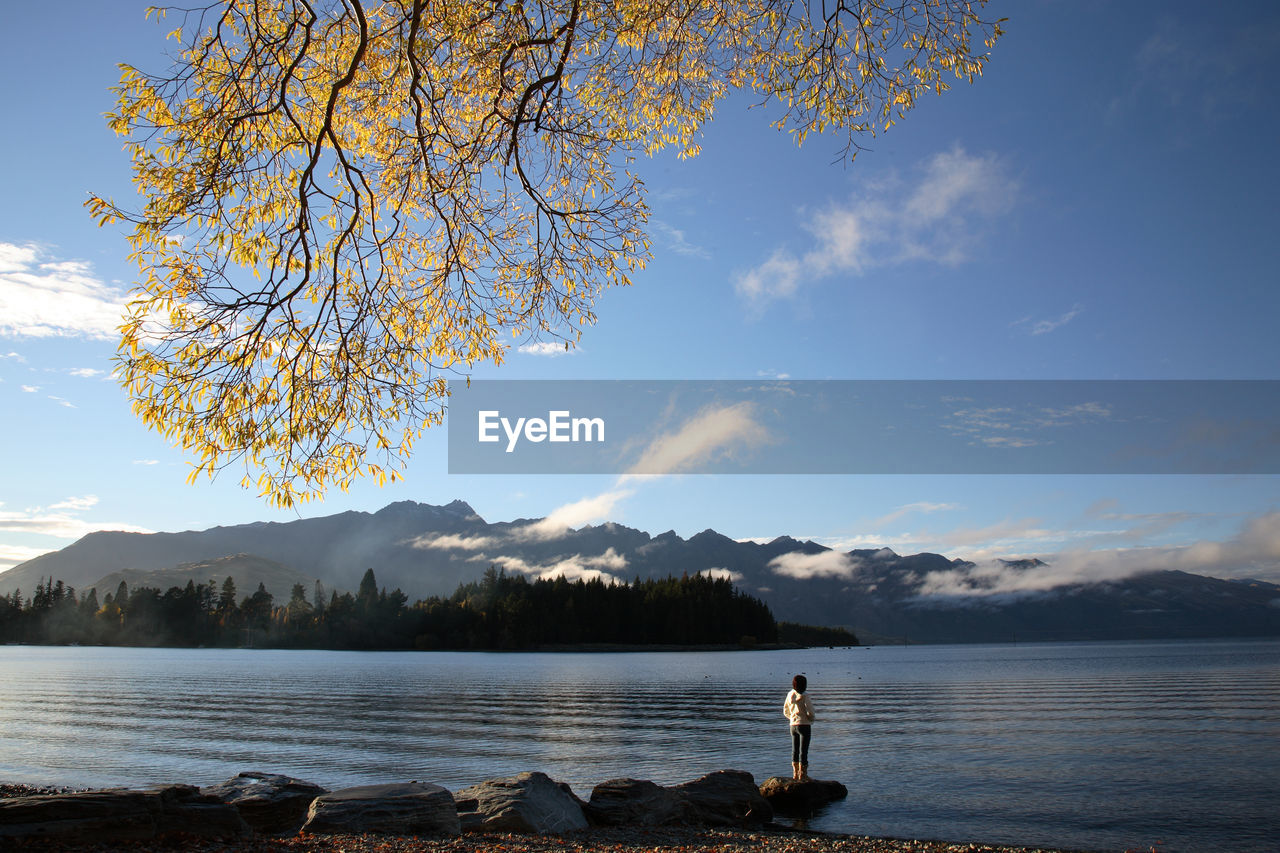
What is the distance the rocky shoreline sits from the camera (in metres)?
11.0

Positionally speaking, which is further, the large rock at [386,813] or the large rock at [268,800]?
the large rock at [268,800]

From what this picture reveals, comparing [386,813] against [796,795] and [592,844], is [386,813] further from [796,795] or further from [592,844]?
[796,795]

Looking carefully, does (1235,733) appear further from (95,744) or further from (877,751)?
(95,744)

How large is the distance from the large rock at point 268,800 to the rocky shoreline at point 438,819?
0.08 feet

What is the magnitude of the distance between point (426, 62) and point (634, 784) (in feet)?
54.5

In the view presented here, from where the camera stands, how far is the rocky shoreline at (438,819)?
433 inches

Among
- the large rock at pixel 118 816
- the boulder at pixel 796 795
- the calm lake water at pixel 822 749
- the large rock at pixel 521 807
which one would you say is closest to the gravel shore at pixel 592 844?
the large rock at pixel 118 816

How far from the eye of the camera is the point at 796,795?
2033 centimetres

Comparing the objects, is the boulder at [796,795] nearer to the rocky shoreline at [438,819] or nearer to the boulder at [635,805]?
the rocky shoreline at [438,819]

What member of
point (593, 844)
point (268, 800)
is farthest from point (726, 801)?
point (268, 800)

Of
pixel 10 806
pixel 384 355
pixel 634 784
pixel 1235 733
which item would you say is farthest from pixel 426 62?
pixel 1235 733

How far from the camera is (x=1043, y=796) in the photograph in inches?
885

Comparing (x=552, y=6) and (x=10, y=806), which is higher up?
(x=552, y=6)

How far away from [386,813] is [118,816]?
14.9 feet
